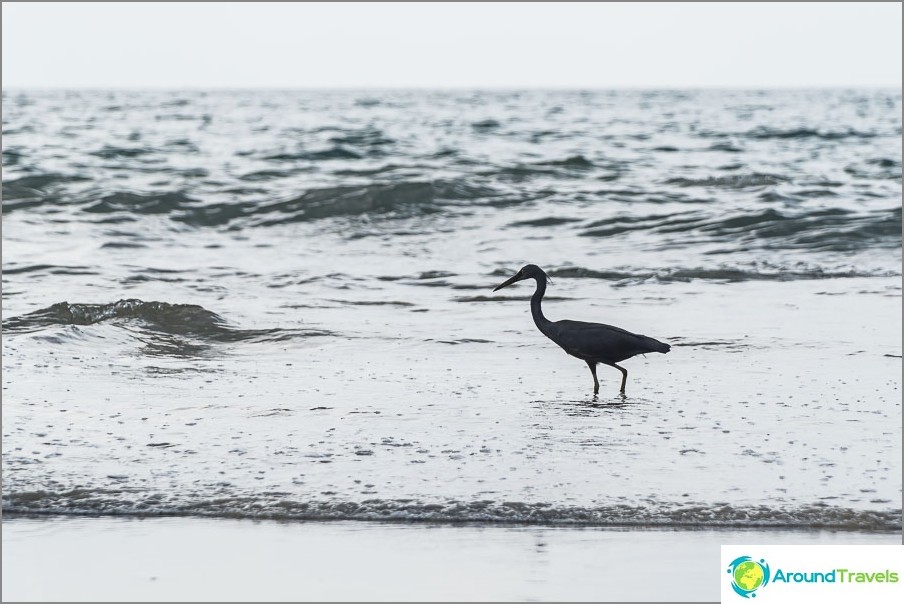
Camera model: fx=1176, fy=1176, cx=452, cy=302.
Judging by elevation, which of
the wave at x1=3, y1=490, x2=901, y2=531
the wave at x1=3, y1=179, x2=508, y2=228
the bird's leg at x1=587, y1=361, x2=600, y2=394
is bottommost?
the wave at x1=3, y1=490, x2=901, y2=531

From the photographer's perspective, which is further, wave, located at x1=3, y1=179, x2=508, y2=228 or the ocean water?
wave, located at x1=3, y1=179, x2=508, y2=228

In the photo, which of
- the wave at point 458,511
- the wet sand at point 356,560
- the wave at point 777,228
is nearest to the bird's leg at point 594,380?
the wave at point 458,511

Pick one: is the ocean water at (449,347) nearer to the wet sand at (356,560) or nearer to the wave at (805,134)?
the wet sand at (356,560)

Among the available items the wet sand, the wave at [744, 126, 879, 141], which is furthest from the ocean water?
the wave at [744, 126, 879, 141]

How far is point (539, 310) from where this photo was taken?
7.52 meters

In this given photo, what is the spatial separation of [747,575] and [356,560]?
4.46 ft

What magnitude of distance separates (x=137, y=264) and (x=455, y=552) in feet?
32.0

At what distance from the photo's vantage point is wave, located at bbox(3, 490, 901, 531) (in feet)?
15.0

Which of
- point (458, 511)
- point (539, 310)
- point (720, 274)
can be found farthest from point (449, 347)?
point (720, 274)

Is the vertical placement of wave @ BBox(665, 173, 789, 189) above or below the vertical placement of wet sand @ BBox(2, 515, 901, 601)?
above

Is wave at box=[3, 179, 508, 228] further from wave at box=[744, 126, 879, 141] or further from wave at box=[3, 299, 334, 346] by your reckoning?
wave at box=[744, 126, 879, 141]

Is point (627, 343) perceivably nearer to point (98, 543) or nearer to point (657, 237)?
point (98, 543)

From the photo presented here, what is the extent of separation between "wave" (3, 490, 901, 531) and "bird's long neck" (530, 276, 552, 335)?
265 cm

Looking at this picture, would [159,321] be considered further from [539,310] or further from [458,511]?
[458,511]
